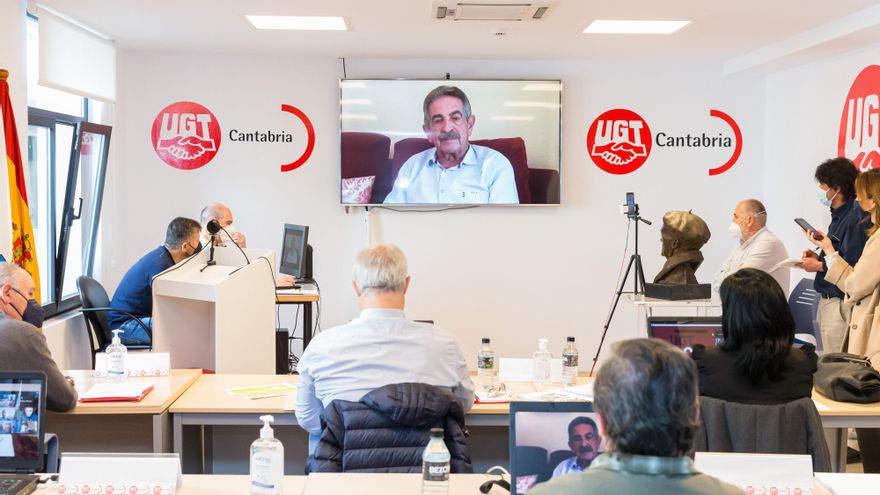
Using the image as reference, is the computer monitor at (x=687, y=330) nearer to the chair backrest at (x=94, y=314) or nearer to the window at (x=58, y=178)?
the chair backrest at (x=94, y=314)

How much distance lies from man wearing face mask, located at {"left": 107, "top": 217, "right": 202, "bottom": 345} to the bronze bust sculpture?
122 inches

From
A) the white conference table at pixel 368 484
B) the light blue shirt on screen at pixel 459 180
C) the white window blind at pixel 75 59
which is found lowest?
the white conference table at pixel 368 484

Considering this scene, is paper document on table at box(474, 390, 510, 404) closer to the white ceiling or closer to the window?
the white ceiling

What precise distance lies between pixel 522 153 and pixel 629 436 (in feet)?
20.3

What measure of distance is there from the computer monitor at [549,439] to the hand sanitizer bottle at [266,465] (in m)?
0.66

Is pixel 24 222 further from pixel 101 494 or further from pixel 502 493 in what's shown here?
pixel 502 493

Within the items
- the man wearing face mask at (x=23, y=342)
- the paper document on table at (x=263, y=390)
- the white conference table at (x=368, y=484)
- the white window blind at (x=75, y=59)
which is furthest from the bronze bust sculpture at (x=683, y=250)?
the white window blind at (x=75, y=59)

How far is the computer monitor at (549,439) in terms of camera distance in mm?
2172

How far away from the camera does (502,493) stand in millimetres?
2480

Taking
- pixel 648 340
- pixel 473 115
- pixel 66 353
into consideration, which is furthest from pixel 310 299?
pixel 648 340

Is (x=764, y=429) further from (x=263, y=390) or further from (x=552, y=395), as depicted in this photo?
(x=263, y=390)

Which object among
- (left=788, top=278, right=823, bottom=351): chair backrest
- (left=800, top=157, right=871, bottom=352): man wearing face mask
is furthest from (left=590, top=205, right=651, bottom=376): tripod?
(left=800, top=157, right=871, bottom=352): man wearing face mask

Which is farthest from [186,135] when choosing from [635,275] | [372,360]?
[372,360]

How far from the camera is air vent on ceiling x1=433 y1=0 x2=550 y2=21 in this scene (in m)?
5.28
